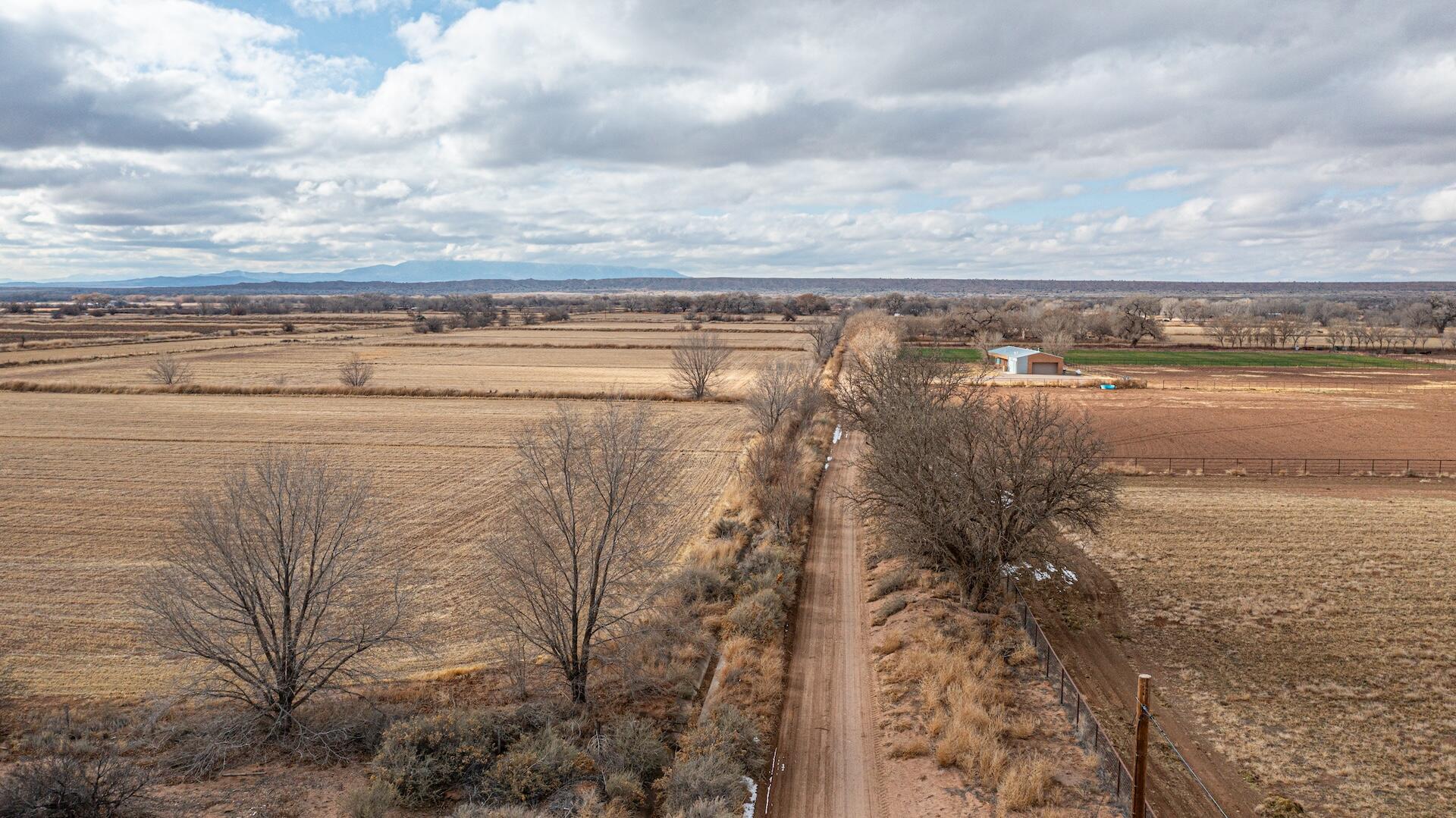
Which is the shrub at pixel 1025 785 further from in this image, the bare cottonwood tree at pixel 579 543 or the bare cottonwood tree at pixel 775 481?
the bare cottonwood tree at pixel 775 481

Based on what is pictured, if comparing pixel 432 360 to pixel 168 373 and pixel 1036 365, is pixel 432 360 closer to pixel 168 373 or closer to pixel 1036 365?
pixel 168 373

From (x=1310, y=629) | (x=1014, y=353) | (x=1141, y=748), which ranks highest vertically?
(x=1014, y=353)

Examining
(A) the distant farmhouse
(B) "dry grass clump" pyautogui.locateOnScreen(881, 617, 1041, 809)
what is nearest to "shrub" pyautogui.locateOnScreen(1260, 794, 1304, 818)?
(B) "dry grass clump" pyautogui.locateOnScreen(881, 617, 1041, 809)

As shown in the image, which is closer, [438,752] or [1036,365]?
[438,752]

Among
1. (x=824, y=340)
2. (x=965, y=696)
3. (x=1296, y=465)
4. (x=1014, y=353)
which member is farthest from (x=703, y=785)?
(x=1014, y=353)

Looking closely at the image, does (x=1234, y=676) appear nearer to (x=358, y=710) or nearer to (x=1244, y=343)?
(x=358, y=710)

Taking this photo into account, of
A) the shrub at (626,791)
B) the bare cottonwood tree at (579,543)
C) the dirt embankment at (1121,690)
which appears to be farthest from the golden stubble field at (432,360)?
the shrub at (626,791)
